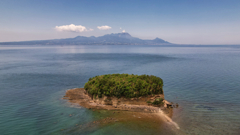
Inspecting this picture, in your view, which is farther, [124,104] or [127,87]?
[127,87]

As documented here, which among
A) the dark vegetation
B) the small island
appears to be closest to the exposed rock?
the small island

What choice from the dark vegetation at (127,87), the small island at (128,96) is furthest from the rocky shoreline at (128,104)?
the dark vegetation at (127,87)

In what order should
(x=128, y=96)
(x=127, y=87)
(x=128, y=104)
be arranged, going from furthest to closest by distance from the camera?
(x=127, y=87)
(x=128, y=96)
(x=128, y=104)

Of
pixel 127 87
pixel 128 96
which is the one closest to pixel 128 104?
pixel 128 96

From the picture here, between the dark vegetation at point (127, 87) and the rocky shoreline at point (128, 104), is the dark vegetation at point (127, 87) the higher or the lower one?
the higher one

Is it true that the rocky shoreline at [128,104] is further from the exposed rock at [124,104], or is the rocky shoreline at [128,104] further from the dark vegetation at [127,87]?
the dark vegetation at [127,87]

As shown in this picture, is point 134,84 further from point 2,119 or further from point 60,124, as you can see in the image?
point 2,119

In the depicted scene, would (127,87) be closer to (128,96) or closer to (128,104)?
(128,96)

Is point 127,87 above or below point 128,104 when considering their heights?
above

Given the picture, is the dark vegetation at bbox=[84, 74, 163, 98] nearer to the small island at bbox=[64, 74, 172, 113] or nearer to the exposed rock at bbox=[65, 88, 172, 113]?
the small island at bbox=[64, 74, 172, 113]
